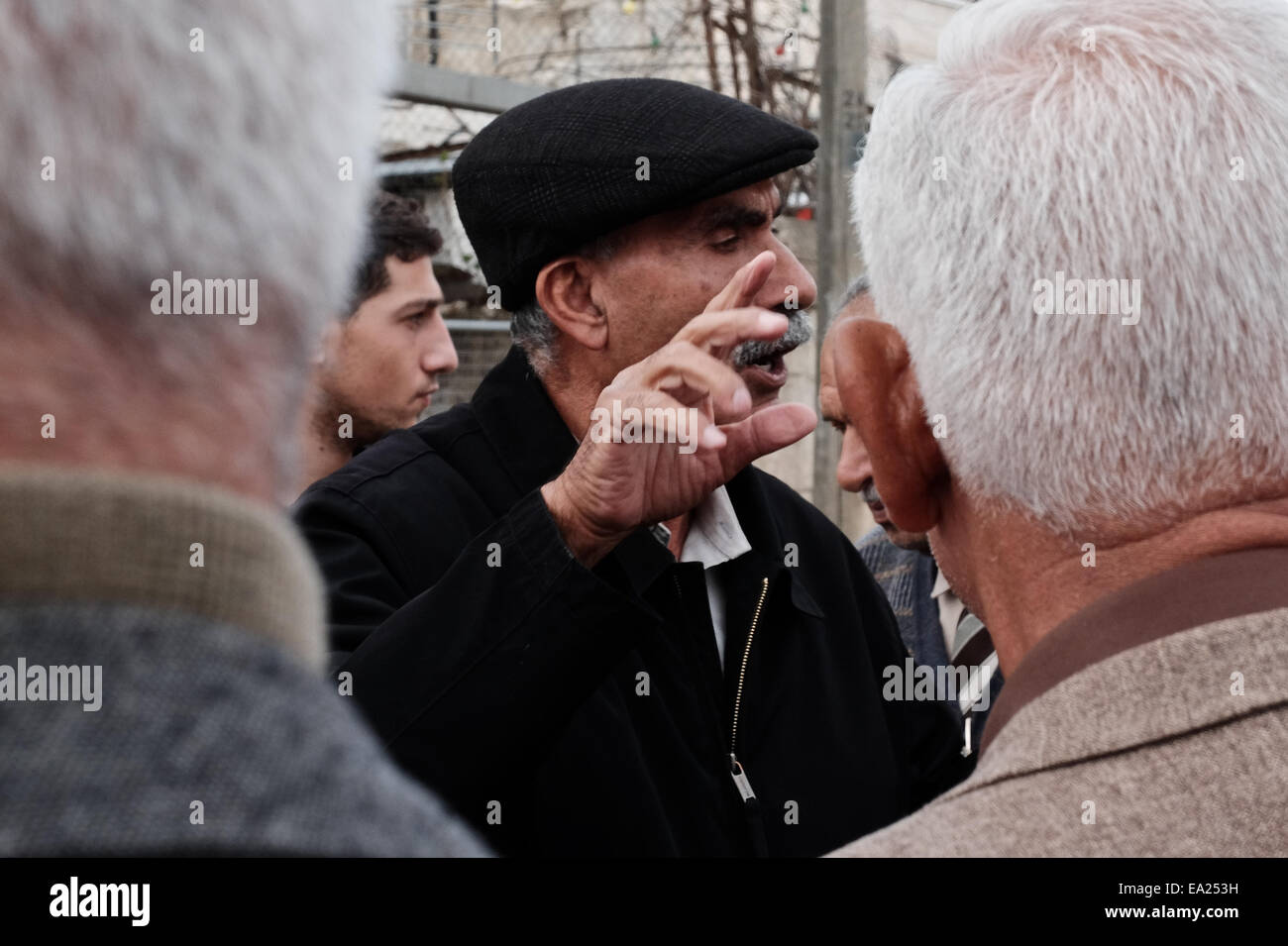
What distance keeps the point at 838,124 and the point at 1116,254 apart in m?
5.26

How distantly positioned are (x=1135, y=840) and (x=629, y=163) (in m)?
1.45

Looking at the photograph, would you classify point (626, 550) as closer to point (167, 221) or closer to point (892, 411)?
point (892, 411)

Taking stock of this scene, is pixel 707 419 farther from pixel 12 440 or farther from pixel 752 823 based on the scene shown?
pixel 12 440

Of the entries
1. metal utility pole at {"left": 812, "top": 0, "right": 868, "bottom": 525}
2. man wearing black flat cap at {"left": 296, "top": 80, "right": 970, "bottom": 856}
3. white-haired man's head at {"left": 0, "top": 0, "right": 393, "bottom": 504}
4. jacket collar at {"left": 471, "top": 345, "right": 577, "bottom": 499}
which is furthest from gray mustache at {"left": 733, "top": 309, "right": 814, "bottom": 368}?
metal utility pole at {"left": 812, "top": 0, "right": 868, "bottom": 525}

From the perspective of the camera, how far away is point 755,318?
1753 millimetres

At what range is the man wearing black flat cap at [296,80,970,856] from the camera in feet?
5.53

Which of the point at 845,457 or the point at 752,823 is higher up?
the point at 845,457

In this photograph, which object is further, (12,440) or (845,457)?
→ (845,457)

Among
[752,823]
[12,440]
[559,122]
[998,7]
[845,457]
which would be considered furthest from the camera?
[845,457]

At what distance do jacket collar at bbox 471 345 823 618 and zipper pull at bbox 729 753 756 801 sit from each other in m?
0.29

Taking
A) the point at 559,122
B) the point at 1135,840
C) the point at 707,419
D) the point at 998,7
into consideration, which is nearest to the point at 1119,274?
the point at 998,7

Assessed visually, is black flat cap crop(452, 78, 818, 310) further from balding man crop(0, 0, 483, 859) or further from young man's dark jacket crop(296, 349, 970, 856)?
balding man crop(0, 0, 483, 859)

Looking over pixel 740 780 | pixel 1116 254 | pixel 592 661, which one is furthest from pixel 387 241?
pixel 1116 254

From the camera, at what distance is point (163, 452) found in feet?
1.97
